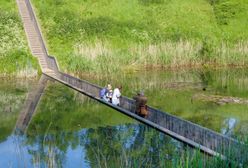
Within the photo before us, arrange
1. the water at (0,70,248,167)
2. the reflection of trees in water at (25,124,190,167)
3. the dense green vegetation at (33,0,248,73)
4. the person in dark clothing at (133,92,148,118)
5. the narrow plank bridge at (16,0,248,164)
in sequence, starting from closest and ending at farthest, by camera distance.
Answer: the narrow plank bridge at (16,0,248,164)
the reflection of trees in water at (25,124,190,167)
the water at (0,70,248,167)
the person in dark clothing at (133,92,148,118)
the dense green vegetation at (33,0,248,73)

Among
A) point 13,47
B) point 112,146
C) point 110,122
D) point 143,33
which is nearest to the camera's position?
point 112,146

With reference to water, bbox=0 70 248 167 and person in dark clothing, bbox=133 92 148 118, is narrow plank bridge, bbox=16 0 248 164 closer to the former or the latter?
person in dark clothing, bbox=133 92 148 118

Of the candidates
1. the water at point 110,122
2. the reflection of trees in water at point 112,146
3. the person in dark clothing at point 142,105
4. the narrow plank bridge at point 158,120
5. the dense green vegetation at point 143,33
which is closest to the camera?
the narrow plank bridge at point 158,120

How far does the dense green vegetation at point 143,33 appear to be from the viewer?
38.2 m

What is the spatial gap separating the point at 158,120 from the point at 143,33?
87.1ft

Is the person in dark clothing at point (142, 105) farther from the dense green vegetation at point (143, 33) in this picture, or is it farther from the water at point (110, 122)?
the dense green vegetation at point (143, 33)

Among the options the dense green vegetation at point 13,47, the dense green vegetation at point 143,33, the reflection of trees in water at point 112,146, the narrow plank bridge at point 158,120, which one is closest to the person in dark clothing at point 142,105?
the narrow plank bridge at point 158,120

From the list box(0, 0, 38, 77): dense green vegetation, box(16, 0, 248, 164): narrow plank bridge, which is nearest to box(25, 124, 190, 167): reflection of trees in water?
box(16, 0, 248, 164): narrow plank bridge

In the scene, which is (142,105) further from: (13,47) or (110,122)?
(13,47)

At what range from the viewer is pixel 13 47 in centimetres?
4022

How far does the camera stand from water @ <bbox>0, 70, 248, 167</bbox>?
14.7 meters

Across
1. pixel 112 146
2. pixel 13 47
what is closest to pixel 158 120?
pixel 112 146

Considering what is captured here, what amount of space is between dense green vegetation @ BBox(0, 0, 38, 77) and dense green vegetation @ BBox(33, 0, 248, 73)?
234cm

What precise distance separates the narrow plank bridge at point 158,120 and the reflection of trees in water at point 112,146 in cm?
52
